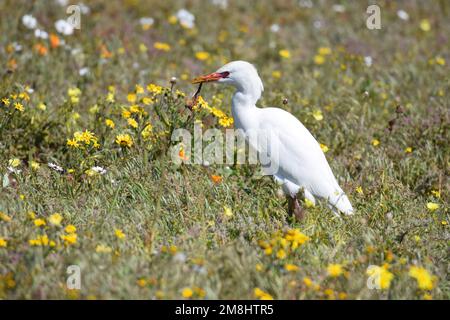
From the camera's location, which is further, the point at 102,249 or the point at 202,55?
the point at 202,55

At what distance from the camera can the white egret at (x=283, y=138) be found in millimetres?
5055

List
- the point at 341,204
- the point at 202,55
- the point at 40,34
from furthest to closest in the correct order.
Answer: the point at 202,55
the point at 40,34
the point at 341,204

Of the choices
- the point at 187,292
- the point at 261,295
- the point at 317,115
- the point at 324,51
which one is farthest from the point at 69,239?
the point at 324,51

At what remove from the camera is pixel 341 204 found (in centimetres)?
485

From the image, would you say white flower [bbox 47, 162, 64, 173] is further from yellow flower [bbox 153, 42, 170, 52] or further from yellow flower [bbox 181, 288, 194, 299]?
yellow flower [bbox 153, 42, 170, 52]

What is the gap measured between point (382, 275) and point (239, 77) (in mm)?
1908

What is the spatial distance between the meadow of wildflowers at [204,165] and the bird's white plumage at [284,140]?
22 cm

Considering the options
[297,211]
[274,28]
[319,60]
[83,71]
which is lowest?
[297,211]

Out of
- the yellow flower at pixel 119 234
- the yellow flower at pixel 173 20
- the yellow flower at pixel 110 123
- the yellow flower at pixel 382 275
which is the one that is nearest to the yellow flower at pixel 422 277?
the yellow flower at pixel 382 275

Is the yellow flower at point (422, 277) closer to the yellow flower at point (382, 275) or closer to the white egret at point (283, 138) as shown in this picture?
the yellow flower at point (382, 275)

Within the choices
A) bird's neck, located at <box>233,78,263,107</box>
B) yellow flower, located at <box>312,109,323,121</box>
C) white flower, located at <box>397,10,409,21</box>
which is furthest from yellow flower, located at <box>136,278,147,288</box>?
white flower, located at <box>397,10,409,21</box>

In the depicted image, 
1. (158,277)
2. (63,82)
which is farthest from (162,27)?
(158,277)

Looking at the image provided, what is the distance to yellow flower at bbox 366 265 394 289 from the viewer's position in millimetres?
3721

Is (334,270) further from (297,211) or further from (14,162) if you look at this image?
(14,162)
